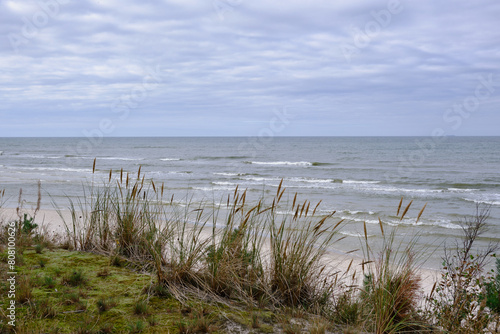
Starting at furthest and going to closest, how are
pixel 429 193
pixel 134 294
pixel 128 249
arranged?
pixel 429 193, pixel 128 249, pixel 134 294

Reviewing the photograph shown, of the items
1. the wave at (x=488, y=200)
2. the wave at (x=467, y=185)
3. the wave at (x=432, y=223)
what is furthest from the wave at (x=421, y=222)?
the wave at (x=467, y=185)

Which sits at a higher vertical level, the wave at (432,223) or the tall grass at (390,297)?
the tall grass at (390,297)

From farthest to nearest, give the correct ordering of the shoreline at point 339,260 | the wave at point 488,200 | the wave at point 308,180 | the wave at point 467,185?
the wave at point 308,180, the wave at point 467,185, the wave at point 488,200, the shoreline at point 339,260

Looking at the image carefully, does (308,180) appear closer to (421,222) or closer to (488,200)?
(488,200)

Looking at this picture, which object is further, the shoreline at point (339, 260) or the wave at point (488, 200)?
the wave at point (488, 200)

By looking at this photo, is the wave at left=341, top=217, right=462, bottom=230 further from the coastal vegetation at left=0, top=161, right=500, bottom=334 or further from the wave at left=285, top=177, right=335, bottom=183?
the wave at left=285, top=177, right=335, bottom=183

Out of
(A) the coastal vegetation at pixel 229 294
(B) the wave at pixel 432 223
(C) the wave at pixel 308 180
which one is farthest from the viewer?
(C) the wave at pixel 308 180

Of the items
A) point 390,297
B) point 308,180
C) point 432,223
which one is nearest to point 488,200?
point 432,223

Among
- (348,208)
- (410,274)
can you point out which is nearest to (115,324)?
(410,274)

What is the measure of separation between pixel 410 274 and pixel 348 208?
10997 millimetres

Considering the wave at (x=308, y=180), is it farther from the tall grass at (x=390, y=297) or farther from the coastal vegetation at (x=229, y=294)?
the tall grass at (x=390, y=297)

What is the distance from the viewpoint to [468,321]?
119 inches

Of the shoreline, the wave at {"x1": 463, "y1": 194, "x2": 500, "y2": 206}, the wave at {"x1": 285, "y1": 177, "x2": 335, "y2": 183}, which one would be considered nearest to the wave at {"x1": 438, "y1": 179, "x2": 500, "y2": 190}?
the wave at {"x1": 463, "y1": 194, "x2": 500, "y2": 206}

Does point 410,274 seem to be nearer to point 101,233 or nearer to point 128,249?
point 128,249
